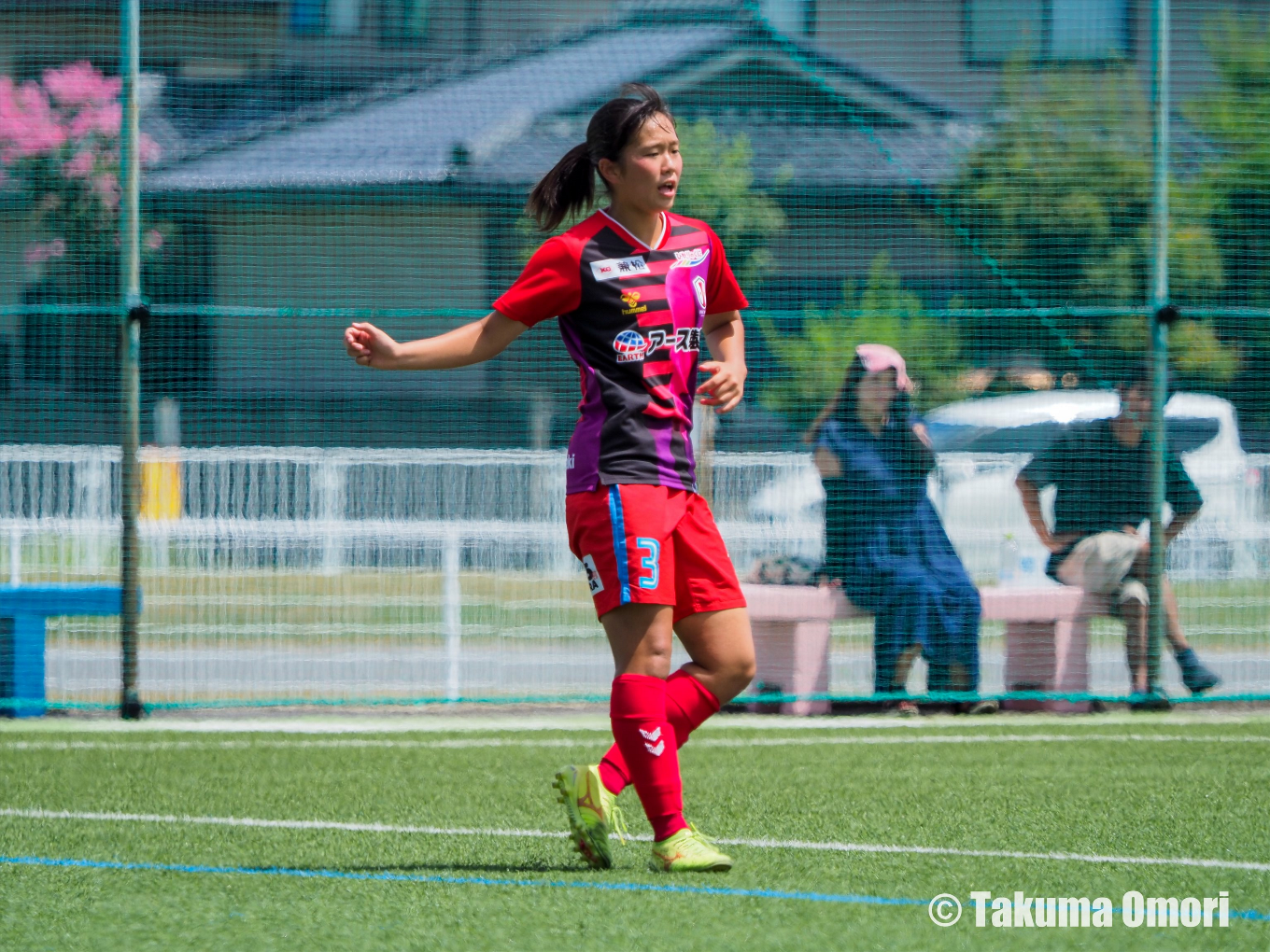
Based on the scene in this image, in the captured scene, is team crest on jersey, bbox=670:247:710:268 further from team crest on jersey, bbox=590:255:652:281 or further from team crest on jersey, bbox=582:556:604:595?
team crest on jersey, bbox=582:556:604:595

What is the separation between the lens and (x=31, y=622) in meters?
7.70

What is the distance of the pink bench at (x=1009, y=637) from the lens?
768cm

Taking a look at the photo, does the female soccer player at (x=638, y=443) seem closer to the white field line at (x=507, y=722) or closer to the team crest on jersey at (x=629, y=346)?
the team crest on jersey at (x=629, y=346)

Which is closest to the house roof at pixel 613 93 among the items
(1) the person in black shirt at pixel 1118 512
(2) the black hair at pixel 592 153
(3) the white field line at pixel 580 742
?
(1) the person in black shirt at pixel 1118 512

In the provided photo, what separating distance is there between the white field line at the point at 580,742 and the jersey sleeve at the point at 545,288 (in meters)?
2.87

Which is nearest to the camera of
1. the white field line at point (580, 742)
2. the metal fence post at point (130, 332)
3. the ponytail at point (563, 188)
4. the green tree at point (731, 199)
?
the ponytail at point (563, 188)

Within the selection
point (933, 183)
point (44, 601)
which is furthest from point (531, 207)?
point (933, 183)

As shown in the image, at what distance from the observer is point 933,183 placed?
8.88 m

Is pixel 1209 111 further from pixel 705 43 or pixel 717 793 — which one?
pixel 717 793

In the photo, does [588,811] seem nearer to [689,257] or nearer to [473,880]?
[473,880]

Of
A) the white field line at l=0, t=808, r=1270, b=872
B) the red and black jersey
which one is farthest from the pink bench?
the red and black jersey

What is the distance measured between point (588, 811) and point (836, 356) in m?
4.85

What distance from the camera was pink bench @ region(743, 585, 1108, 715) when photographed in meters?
7.68

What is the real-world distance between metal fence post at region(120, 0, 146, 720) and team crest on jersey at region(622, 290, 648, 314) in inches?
162
